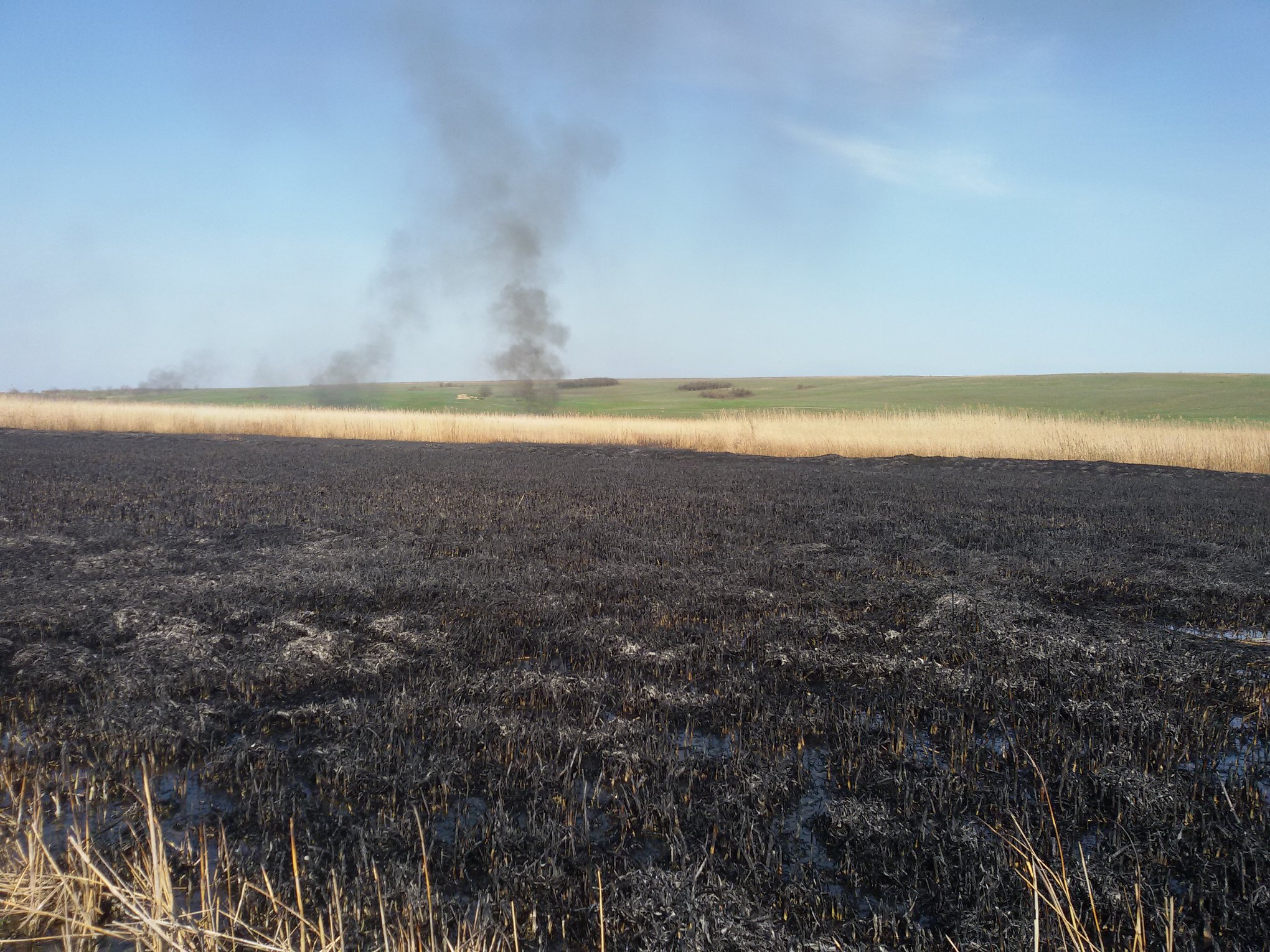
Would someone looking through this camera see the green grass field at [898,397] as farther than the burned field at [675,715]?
Yes

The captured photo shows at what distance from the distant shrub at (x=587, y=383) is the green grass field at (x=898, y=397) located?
18.1ft

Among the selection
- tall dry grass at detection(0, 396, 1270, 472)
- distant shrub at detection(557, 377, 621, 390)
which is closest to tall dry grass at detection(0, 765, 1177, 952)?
tall dry grass at detection(0, 396, 1270, 472)

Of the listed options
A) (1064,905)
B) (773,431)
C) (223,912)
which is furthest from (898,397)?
(223,912)

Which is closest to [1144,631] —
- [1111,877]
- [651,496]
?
[1111,877]

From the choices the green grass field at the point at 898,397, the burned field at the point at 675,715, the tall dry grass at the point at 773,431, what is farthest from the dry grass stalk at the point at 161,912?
the green grass field at the point at 898,397

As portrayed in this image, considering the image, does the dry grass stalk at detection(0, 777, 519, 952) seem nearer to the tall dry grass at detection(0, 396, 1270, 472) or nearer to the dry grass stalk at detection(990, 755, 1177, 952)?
the dry grass stalk at detection(990, 755, 1177, 952)

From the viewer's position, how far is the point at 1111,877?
241cm

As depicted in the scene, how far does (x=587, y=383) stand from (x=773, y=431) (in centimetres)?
6803

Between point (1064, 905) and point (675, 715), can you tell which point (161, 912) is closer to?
point (675, 715)

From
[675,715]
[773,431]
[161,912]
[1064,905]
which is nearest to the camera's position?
[161,912]

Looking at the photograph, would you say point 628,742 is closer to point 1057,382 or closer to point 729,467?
point 729,467

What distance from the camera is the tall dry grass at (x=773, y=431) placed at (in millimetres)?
17109

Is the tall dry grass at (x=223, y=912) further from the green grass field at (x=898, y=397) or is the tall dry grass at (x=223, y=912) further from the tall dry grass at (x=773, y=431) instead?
the green grass field at (x=898, y=397)

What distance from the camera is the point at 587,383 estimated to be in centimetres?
8769
